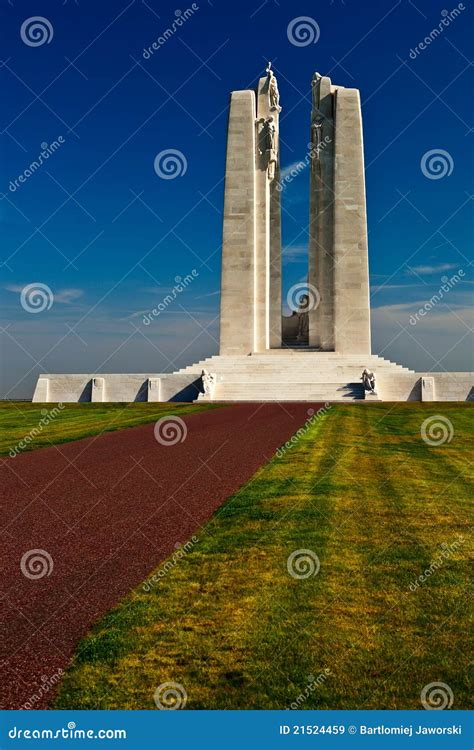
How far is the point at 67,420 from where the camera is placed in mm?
26172

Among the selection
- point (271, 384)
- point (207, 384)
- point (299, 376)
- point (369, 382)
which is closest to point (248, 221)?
point (299, 376)

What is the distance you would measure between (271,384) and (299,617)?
32.5 meters

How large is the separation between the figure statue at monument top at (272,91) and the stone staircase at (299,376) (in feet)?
70.9

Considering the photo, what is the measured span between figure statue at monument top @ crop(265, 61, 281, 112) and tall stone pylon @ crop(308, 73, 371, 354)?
11.9 ft

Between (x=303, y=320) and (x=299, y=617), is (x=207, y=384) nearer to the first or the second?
(x=303, y=320)

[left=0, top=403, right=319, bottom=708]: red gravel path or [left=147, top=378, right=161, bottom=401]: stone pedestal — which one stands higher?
[left=147, top=378, right=161, bottom=401]: stone pedestal

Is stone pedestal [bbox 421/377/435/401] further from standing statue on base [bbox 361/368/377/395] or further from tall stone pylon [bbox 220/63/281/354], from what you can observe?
tall stone pylon [bbox 220/63/281/354]

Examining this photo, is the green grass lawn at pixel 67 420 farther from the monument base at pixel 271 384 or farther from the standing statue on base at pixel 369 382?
the standing statue on base at pixel 369 382

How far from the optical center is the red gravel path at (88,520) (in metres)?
5.48

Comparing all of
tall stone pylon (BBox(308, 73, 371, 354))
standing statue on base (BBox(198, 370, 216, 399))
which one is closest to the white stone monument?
tall stone pylon (BBox(308, 73, 371, 354))

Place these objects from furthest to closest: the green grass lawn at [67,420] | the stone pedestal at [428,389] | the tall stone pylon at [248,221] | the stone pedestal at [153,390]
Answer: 1. the tall stone pylon at [248,221]
2. the stone pedestal at [153,390]
3. the stone pedestal at [428,389]
4. the green grass lawn at [67,420]

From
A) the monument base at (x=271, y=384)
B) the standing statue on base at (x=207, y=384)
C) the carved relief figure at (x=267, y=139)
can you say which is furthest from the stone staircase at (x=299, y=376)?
the carved relief figure at (x=267, y=139)

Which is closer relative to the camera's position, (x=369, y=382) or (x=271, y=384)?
(x=369, y=382)

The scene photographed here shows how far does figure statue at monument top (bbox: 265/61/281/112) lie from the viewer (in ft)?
174
